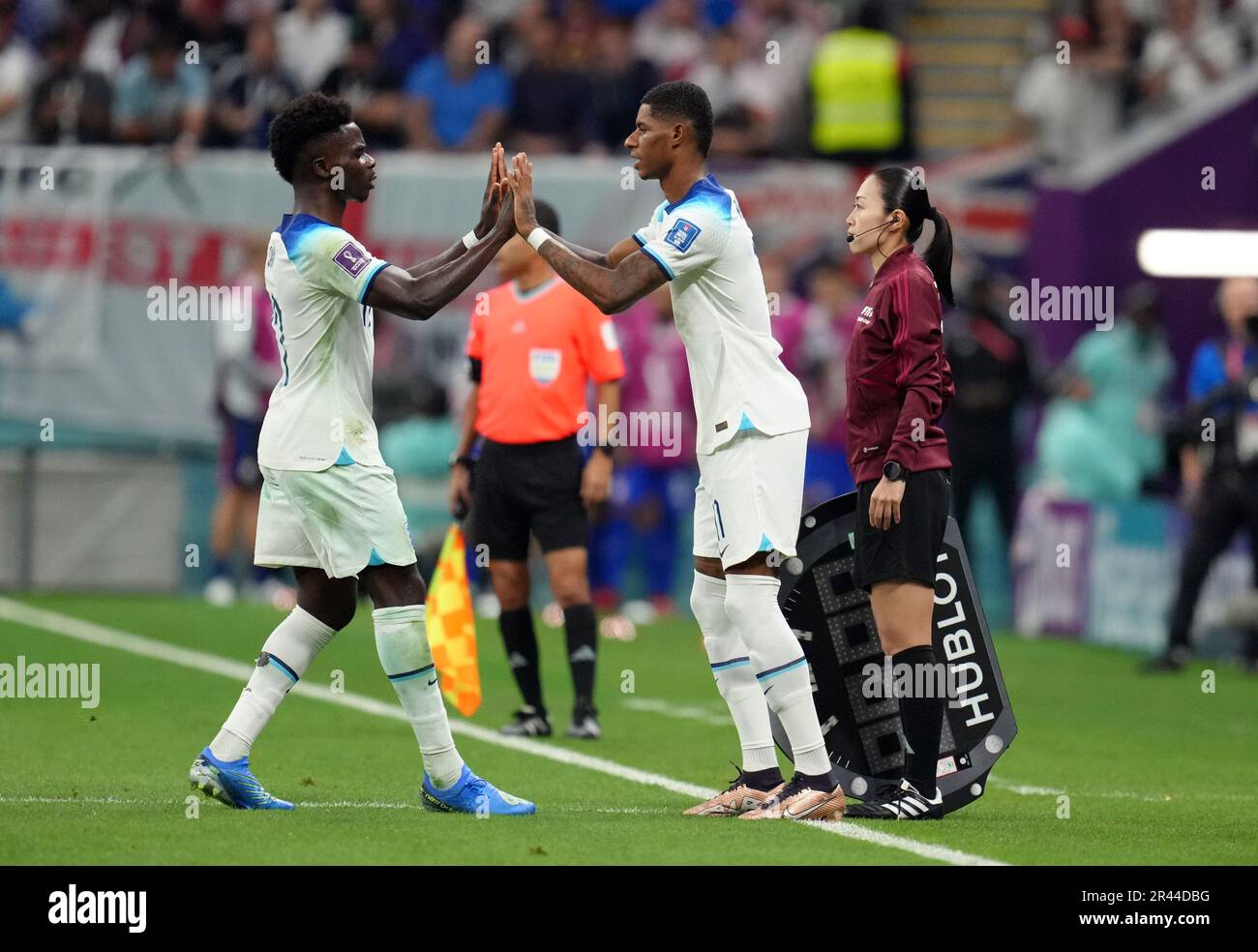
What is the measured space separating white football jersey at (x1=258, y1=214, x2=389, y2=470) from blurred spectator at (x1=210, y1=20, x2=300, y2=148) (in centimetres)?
1179

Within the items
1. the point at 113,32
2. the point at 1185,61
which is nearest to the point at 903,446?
the point at 1185,61

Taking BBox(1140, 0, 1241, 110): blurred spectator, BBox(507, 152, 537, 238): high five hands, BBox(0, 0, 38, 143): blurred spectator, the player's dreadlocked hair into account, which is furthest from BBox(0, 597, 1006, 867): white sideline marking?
BBox(1140, 0, 1241, 110): blurred spectator

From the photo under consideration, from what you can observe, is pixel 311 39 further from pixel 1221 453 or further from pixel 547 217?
pixel 547 217

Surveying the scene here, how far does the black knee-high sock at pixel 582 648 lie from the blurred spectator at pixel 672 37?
444 inches

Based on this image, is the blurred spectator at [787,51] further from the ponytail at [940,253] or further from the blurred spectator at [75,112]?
the ponytail at [940,253]

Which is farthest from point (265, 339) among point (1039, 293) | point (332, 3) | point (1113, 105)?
point (1113, 105)

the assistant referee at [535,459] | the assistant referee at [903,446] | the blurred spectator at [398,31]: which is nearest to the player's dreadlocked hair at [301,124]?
the assistant referee at [903,446]

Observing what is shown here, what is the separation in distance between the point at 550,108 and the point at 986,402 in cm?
521

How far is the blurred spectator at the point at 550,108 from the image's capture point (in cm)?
1983

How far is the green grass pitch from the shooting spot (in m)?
6.85

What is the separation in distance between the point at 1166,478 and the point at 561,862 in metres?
11.6

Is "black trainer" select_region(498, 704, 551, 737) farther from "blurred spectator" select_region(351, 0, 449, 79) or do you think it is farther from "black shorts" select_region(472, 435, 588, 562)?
"blurred spectator" select_region(351, 0, 449, 79)

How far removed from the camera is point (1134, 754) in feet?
34.0

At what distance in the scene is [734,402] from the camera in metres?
7.63
